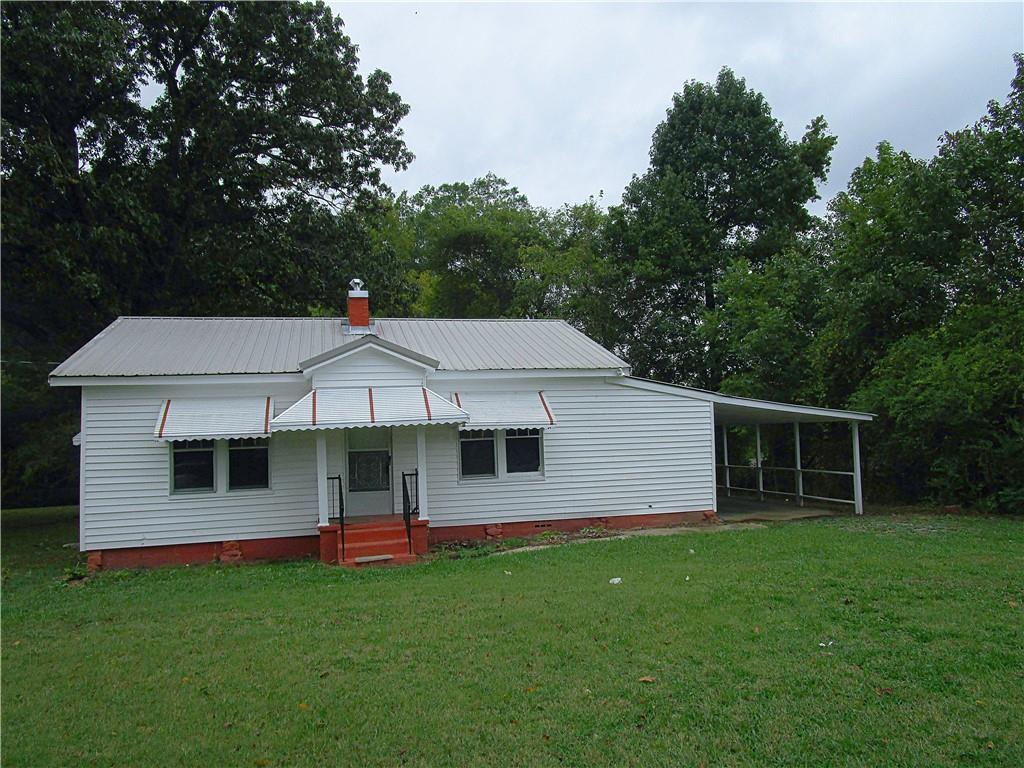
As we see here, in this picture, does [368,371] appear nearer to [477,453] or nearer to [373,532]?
[477,453]

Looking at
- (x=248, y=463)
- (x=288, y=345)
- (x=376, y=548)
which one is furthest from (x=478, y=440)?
(x=288, y=345)

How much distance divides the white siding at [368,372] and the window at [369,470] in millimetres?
1366

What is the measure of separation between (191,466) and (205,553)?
1495 mm

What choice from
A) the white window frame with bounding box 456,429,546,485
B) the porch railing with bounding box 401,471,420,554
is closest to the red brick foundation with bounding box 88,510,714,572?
the porch railing with bounding box 401,471,420,554

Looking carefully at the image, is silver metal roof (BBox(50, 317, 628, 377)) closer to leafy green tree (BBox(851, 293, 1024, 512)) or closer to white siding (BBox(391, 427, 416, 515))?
white siding (BBox(391, 427, 416, 515))

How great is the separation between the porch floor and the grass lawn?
541 centimetres

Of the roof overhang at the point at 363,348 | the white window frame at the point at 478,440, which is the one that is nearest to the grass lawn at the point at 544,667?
the white window frame at the point at 478,440

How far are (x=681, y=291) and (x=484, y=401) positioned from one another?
14.9 metres

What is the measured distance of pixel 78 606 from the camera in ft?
29.0

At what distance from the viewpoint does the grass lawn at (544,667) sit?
445 centimetres

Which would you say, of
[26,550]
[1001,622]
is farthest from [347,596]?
[26,550]

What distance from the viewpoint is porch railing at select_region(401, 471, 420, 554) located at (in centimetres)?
1198

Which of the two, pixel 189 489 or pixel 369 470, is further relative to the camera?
pixel 369 470

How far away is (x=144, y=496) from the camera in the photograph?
12.1 metres
